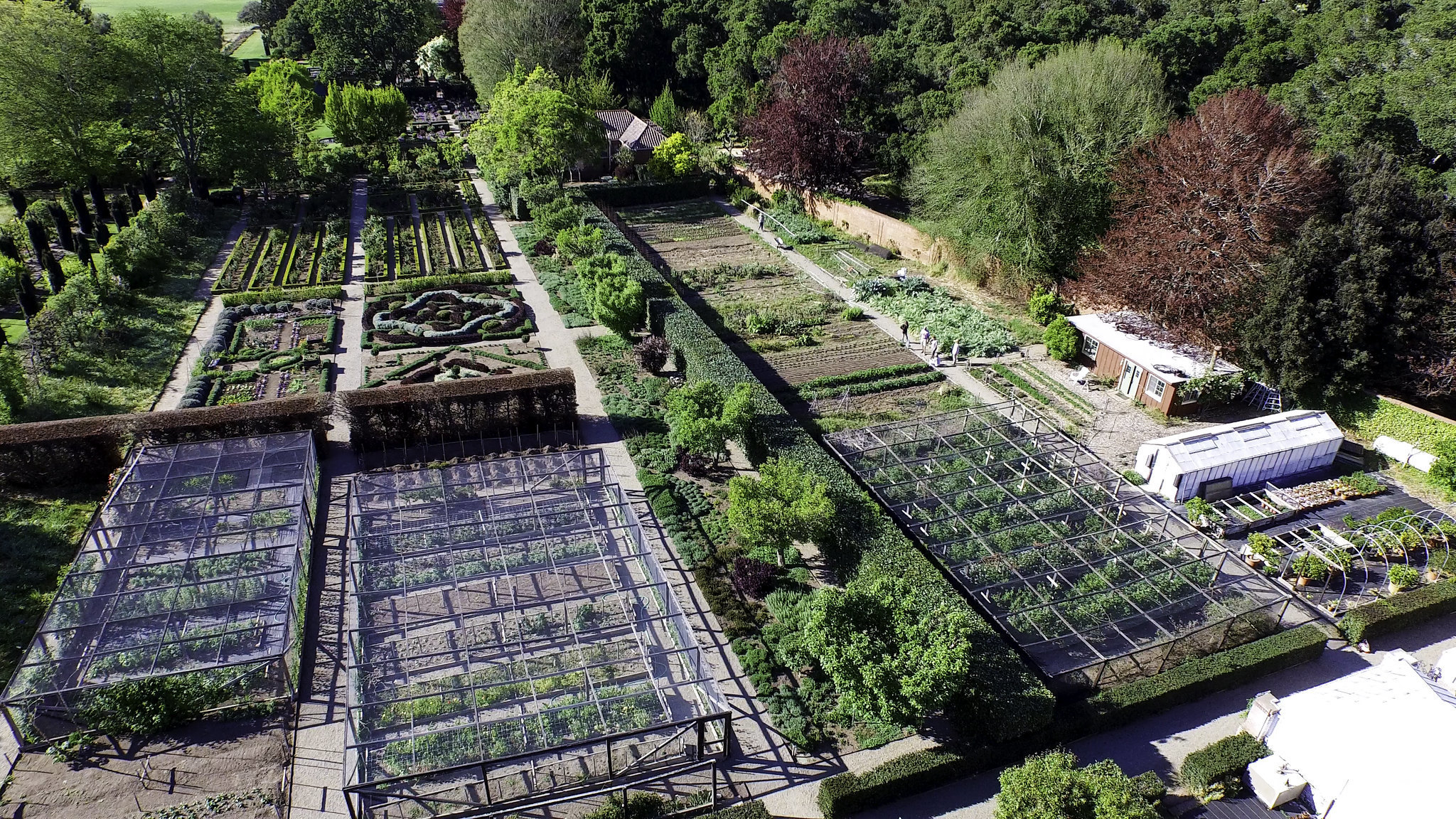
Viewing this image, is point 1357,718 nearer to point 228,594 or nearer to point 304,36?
point 228,594

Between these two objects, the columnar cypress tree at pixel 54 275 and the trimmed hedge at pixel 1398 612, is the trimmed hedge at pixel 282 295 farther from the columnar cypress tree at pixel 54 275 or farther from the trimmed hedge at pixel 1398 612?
the trimmed hedge at pixel 1398 612

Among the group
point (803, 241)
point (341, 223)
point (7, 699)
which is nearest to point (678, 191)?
point (803, 241)

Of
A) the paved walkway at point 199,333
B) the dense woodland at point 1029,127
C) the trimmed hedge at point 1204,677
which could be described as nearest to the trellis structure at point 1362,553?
the trimmed hedge at point 1204,677

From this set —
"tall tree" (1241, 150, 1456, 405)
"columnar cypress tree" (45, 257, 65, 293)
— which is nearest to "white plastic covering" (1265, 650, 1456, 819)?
"tall tree" (1241, 150, 1456, 405)

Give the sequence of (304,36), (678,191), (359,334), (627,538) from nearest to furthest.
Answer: (627,538) < (359,334) < (678,191) < (304,36)

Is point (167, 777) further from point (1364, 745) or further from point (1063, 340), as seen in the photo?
point (1063, 340)
